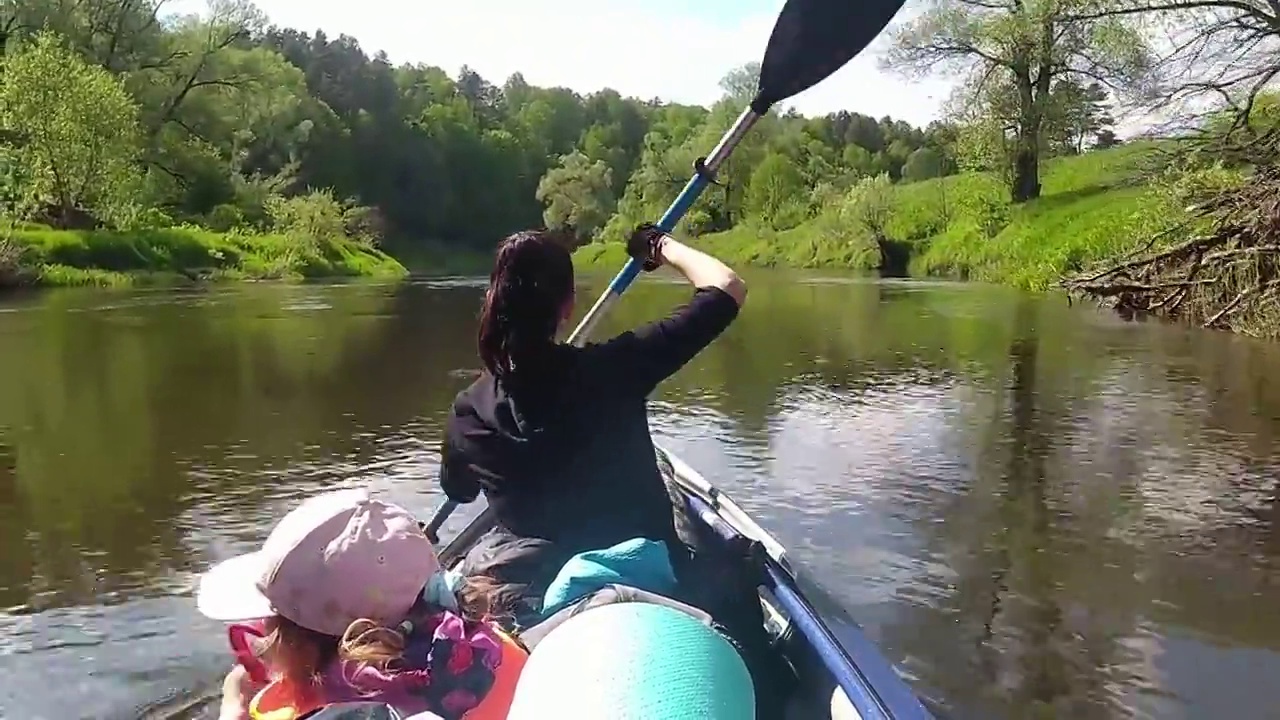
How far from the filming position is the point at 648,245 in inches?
158

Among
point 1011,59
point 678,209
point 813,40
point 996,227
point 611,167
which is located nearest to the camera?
point 678,209

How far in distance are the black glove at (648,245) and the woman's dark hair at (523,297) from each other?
0.89 metres

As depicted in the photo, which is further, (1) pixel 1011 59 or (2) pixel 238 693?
(1) pixel 1011 59

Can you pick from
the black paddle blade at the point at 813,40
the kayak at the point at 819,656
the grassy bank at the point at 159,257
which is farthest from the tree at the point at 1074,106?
the kayak at the point at 819,656

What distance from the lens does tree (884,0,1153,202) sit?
2834cm

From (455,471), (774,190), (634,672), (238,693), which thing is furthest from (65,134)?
(634,672)

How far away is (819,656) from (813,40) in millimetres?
2840

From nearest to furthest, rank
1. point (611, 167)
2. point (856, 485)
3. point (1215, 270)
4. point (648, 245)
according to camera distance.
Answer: point (648, 245)
point (856, 485)
point (1215, 270)
point (611, 167)

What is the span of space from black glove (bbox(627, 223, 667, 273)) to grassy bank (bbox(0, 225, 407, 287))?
23.3 m

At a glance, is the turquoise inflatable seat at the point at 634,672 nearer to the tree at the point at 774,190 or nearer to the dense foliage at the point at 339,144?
the dense foliage at the point at 339,144

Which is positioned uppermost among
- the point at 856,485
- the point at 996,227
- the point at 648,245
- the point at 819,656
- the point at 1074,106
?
the point at 1074,106

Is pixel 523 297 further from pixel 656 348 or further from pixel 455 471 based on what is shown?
pixel 455 471

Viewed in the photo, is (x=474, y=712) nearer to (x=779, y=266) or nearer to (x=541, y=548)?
(x=541, y=548)

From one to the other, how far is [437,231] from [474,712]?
223 feet
